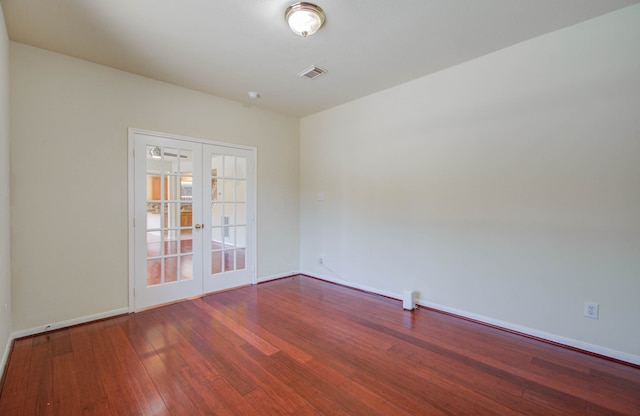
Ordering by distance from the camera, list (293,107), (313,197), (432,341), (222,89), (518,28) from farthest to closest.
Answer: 1. (313,197)
2. (293,107)
3. (222,89)
4. (432,341)
5. (518,28)

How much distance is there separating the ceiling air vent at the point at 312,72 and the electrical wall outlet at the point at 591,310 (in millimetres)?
3304

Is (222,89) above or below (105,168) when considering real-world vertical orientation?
above

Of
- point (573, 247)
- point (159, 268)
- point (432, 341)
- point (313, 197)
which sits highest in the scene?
point (313, 197)

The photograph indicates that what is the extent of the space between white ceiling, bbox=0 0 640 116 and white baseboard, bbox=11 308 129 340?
2650 millimetres

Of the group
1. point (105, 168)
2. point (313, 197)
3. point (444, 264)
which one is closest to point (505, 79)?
point (444, 264)

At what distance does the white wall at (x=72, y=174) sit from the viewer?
8.57 feet

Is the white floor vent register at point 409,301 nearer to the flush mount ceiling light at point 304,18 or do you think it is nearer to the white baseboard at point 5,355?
the flush mount ceiling light at point 304,18

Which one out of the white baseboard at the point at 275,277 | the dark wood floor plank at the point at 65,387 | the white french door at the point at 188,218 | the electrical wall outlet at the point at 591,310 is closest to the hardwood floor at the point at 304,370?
the dark wood floor plank at the point at 65,387

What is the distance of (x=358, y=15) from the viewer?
7.34 ft

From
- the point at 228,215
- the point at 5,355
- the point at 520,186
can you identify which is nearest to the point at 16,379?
the point at 5,355

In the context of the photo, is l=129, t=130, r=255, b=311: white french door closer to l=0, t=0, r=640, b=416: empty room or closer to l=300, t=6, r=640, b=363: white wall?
l=0, t=0, r=640, b=416: empty room

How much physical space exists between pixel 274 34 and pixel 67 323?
3.44 m

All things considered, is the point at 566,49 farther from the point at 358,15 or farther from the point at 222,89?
the point at 222,89

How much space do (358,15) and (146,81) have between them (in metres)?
2.56
